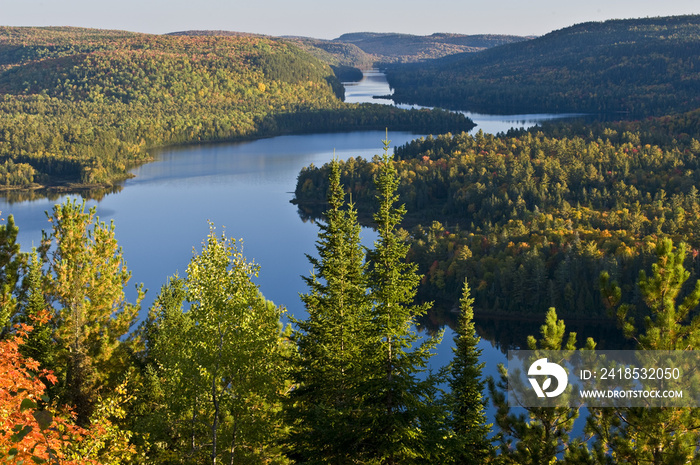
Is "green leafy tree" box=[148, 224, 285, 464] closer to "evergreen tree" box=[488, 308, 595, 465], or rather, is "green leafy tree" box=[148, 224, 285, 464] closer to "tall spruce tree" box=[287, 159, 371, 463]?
"tall spruce tree" box=[287, 159, 371, 463]

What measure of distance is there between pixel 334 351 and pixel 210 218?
103390 millimetres

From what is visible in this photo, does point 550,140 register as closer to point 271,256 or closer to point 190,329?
point 271,256

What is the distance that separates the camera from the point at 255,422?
978 inches

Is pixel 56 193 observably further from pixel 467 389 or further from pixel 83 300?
pixel 467 389

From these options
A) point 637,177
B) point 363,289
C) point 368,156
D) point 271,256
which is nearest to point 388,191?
point 363,289

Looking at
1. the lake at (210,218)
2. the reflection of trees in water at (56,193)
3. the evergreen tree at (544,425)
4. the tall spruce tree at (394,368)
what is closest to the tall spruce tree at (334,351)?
the tall spruce tree at (394,368)

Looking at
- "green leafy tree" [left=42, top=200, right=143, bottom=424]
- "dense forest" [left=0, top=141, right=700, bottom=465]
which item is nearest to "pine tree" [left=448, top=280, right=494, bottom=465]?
"dense forest" [left=0, top=141, right=700, bottom=465]

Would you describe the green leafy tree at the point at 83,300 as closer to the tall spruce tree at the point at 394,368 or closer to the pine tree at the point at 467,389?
the tall spruce tree at the point at 394,368

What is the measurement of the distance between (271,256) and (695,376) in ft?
272

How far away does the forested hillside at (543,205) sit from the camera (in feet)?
266

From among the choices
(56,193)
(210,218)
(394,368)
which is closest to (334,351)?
(394,368)

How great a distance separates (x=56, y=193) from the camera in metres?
151

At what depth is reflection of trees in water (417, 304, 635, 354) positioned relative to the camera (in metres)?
70.9

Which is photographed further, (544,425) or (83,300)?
(83,300)
